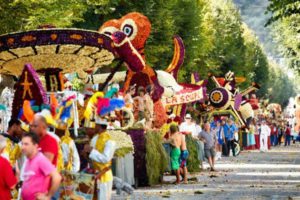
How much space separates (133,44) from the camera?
30812 mm

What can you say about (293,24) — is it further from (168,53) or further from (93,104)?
(93,104)

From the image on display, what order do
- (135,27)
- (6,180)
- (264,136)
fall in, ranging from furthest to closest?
(264,136)
(135,27)
(6,180)

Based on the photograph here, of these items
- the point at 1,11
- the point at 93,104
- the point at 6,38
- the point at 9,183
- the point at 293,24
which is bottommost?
the point at 9,183

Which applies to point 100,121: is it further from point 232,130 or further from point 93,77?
point 232,130

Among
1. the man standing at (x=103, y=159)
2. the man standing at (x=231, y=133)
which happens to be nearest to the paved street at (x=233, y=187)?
the man standing at (x=103, y=159)

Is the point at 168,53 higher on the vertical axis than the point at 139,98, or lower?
higher

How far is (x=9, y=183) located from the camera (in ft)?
39.9

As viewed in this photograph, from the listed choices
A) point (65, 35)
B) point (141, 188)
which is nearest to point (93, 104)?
point (65, 35)

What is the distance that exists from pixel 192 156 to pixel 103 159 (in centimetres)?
1734

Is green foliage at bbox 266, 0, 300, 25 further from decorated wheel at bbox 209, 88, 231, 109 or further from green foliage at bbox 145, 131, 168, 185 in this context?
decorated wheel at bbox 209, 88, 231, 109

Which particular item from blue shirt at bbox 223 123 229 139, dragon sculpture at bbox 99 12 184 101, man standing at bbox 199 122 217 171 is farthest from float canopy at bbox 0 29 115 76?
blue shirt at bbox 223 123 229 139

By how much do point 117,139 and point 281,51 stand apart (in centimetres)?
4464

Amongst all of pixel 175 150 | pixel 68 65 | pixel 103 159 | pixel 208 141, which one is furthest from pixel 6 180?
pixel 208 141

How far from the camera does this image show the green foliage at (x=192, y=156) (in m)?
30.7
